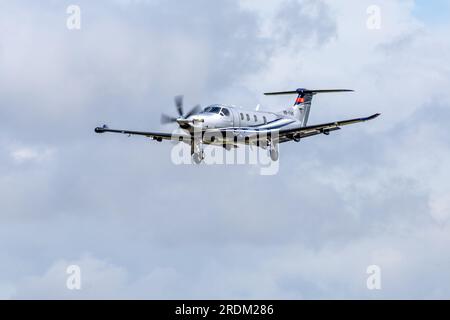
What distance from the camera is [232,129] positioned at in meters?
70.2

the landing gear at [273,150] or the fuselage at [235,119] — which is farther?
the landing gear at [273,150]

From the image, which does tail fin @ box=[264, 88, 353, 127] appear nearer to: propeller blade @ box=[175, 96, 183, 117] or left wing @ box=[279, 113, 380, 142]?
left wing @ box=[279, 113, 380, 142]

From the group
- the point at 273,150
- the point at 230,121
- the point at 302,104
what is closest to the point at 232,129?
the point at 230,121

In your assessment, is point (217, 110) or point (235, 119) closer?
point (217, 110)

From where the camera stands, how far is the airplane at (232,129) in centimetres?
6794

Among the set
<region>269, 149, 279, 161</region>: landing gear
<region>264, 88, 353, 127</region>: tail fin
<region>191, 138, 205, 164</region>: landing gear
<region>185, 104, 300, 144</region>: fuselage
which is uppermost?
<region>264, 88, 353, 127</region>: tail fin

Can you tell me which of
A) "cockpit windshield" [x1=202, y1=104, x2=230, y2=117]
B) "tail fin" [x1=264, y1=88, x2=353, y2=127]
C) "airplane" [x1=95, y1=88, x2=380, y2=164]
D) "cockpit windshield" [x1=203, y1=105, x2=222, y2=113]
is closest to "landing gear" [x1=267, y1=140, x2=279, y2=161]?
"airplane" [x1=95, y1=88, x2=380, y2=164]

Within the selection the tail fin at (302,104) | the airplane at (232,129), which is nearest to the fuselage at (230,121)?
the airplane at (232,129)

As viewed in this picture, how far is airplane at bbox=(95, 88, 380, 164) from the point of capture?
223ft

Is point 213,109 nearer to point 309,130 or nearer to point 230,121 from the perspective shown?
point 230,121

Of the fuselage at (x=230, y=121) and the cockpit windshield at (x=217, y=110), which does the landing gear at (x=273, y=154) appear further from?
the cockpit windshield at (x=217, y=110)
